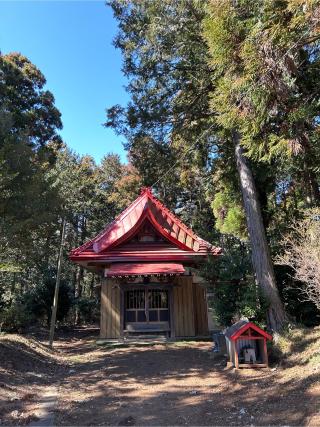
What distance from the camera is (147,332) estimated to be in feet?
45.9

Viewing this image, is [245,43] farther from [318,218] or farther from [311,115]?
[318,218]

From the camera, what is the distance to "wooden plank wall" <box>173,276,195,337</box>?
14117mm

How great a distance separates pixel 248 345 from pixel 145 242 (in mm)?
7417

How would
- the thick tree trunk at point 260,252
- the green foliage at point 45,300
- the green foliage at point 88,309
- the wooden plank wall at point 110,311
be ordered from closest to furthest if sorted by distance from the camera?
1. the thick tree trunk at point 260,252
2. the wooden plank wall at point 110,311
3. the green foliage at point 45,300
4. the green foliage at point 88,309

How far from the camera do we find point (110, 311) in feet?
46.9

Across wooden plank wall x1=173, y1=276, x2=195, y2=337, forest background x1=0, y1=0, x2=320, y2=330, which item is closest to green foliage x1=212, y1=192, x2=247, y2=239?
forest background x1=0, y1=0, x2=320, y2=330

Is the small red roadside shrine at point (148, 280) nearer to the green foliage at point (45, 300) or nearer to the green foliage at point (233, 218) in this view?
the green foliage at point (233, 218)

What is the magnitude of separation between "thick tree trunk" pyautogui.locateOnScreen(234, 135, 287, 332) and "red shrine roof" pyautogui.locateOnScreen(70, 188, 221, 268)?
393 cm

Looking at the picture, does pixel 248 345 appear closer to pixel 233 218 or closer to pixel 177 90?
pixel 233 218

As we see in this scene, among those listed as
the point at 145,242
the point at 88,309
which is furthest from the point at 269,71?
the point at 88,309

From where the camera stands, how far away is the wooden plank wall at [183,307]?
46.3ft

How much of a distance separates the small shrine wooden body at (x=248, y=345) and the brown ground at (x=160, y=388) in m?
0.29

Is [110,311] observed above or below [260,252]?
below

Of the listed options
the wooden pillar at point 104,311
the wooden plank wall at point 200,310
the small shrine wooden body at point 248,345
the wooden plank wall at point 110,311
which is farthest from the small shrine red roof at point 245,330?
the wooden pillar at point 104,311
